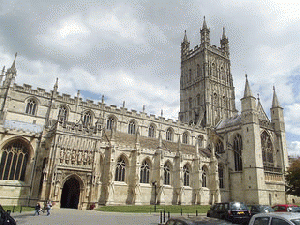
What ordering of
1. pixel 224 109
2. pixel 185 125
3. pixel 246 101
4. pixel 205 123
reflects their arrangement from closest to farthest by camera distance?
pixel 246 101, pixel 185 125, pixel 205 123, pixel 224 109

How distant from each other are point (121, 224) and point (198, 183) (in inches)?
870

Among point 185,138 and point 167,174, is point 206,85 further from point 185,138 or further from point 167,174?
point 167,174

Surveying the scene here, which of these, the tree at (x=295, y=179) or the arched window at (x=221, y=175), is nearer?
the tree at (x=295, y=179)

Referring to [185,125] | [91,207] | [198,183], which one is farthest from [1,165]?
[185,125]

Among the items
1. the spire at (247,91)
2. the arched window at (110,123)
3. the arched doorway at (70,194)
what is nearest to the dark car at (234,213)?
the arched doorway at (70,194)

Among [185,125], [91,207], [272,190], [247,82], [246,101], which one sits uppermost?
[247,82]

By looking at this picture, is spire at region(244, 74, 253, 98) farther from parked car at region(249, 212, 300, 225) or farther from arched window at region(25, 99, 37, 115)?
parked car at region(249, 212, 300, 225)

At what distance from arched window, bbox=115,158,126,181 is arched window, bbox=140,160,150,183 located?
264cm

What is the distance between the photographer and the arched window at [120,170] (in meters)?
28.6

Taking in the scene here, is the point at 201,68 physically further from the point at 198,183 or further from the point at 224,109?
the point at 198,183

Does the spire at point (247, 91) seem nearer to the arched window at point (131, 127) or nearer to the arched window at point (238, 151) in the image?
the arched window at point (238, 151)

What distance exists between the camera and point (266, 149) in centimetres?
4041

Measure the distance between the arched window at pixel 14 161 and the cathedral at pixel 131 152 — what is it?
0.09 m

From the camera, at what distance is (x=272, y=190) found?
122 feet
